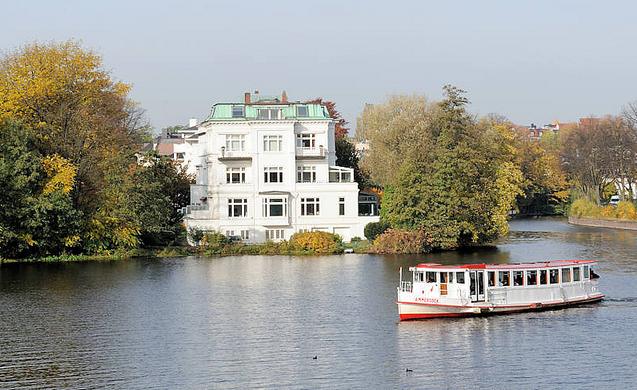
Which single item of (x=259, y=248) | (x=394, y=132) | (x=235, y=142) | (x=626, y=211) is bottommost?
(x=259, y=248)

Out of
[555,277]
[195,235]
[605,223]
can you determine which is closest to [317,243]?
[195,235]

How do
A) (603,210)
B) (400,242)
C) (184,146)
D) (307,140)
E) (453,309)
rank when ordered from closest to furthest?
(453,309) < (400,242) < (307,140) < (603,210) < (184,146)

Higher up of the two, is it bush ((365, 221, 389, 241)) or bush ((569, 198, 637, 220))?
bush ((569, 198, 637, 220))

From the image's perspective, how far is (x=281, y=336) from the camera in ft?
139

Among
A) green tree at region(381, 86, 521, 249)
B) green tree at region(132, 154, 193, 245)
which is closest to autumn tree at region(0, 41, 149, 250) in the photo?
green tree at region(132, 154, 193, 245)

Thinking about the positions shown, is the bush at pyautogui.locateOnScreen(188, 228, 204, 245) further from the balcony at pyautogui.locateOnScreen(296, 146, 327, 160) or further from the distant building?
the distant building

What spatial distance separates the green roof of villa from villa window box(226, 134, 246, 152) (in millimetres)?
1410

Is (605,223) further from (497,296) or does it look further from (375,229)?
(497,296)

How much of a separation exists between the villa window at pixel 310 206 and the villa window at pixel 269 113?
23.5ft

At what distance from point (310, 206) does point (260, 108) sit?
9081 millimetres

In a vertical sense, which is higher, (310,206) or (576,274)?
(310,206)

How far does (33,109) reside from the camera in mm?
77062

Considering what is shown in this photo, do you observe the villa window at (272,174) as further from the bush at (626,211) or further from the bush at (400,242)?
the bush at (626,211)

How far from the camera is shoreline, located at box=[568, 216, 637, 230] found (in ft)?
348
